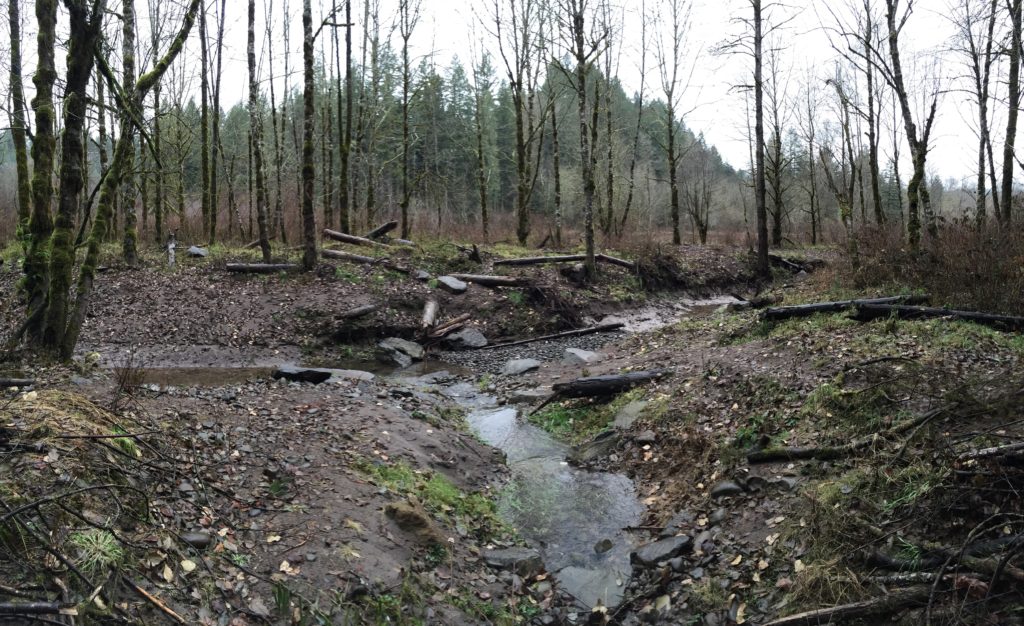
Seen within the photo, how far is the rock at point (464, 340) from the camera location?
14453 millimetres

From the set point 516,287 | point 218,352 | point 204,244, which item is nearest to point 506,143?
point 204,244

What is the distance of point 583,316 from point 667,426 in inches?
355

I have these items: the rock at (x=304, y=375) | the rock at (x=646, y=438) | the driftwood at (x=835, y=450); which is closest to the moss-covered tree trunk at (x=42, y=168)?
the rock at (x=304, y=375)

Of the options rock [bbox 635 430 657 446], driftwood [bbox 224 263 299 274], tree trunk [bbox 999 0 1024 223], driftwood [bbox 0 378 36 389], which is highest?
tree trunk [bbox 999 0 1024 223]

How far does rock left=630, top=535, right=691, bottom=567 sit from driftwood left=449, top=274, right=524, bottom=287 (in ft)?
38.8

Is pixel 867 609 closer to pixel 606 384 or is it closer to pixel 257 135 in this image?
pixel 606 384

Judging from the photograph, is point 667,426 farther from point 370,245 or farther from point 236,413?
point 370,245

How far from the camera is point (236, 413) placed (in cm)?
684

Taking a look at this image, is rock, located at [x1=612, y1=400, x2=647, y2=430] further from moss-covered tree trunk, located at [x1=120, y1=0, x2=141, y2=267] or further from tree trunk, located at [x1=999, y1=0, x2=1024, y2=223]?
tree trunk, located at [x1=999, y1=0, x2=1024, y2=223]

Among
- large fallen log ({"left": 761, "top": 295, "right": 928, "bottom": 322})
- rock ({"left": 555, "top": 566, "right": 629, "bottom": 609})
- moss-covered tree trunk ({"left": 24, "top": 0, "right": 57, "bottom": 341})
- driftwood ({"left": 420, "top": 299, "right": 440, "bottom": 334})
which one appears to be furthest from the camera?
driftwood ({"left": 420, "top": 299, "right": 440, "bottom": 334})

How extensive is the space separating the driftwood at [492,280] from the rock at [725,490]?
11376mm

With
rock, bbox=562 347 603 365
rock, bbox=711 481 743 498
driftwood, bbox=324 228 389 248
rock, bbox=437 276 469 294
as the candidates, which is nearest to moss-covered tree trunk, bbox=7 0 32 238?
driftwood, bbox=324 228 389 248

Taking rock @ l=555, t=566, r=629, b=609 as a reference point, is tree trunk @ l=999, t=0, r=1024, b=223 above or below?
above

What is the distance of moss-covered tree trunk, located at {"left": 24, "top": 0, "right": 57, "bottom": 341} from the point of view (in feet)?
24.5
